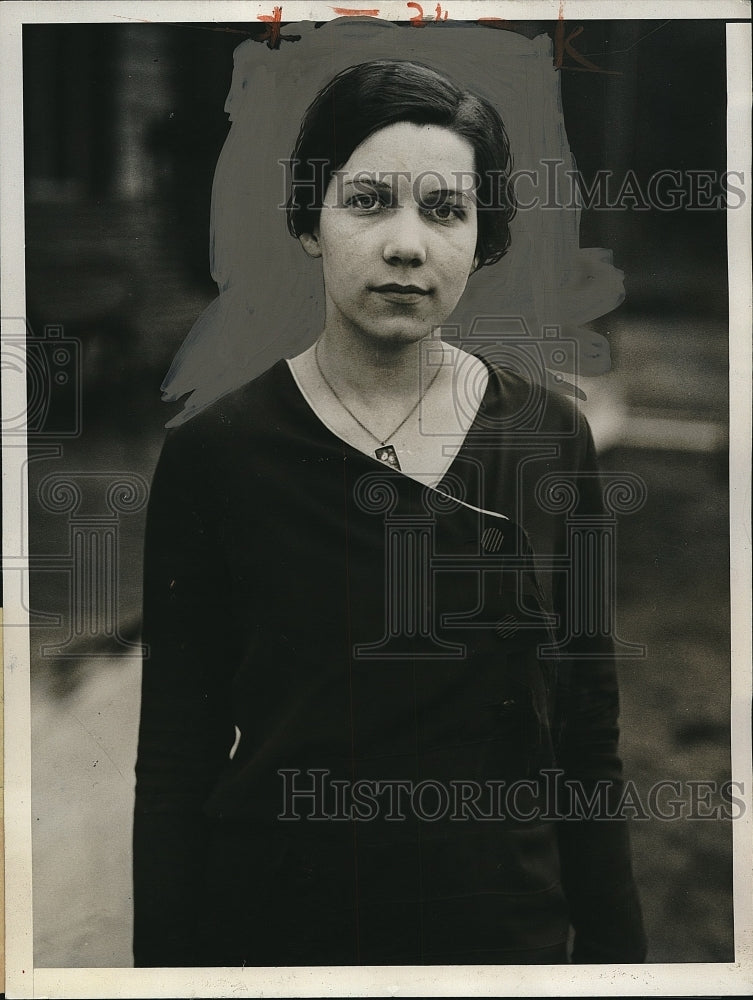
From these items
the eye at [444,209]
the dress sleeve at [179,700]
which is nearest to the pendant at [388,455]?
the dress sleeve at [179,700]

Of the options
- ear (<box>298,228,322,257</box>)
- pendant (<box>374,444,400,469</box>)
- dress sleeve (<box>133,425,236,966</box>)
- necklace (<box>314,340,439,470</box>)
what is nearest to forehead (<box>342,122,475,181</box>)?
ear (<box>298,228,322,257</box>)

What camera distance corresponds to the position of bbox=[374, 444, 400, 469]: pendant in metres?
1.81

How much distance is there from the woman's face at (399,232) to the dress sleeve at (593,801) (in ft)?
1.28

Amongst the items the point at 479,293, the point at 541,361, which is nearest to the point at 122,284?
the point at 479,293

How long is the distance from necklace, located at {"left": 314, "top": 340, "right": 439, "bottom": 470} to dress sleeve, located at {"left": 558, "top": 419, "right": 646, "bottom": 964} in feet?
1.05

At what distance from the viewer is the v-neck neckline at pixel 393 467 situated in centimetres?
180

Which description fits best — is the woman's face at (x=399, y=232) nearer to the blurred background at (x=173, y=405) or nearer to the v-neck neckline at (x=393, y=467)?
the v-neck neckline at (x=393, y=467)

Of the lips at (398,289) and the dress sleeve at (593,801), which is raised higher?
the lips at (398,289)

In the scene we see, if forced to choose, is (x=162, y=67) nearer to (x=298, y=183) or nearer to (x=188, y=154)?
(x=188, y=154)

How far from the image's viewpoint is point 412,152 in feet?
5.84

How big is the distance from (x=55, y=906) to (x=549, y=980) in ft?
3.15

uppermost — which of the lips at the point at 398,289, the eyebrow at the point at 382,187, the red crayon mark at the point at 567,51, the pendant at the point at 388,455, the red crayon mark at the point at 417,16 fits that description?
the red crayon mark at the point at 417,16

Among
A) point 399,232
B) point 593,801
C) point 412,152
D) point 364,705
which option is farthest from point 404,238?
point 593,801

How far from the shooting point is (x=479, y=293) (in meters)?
1.81
